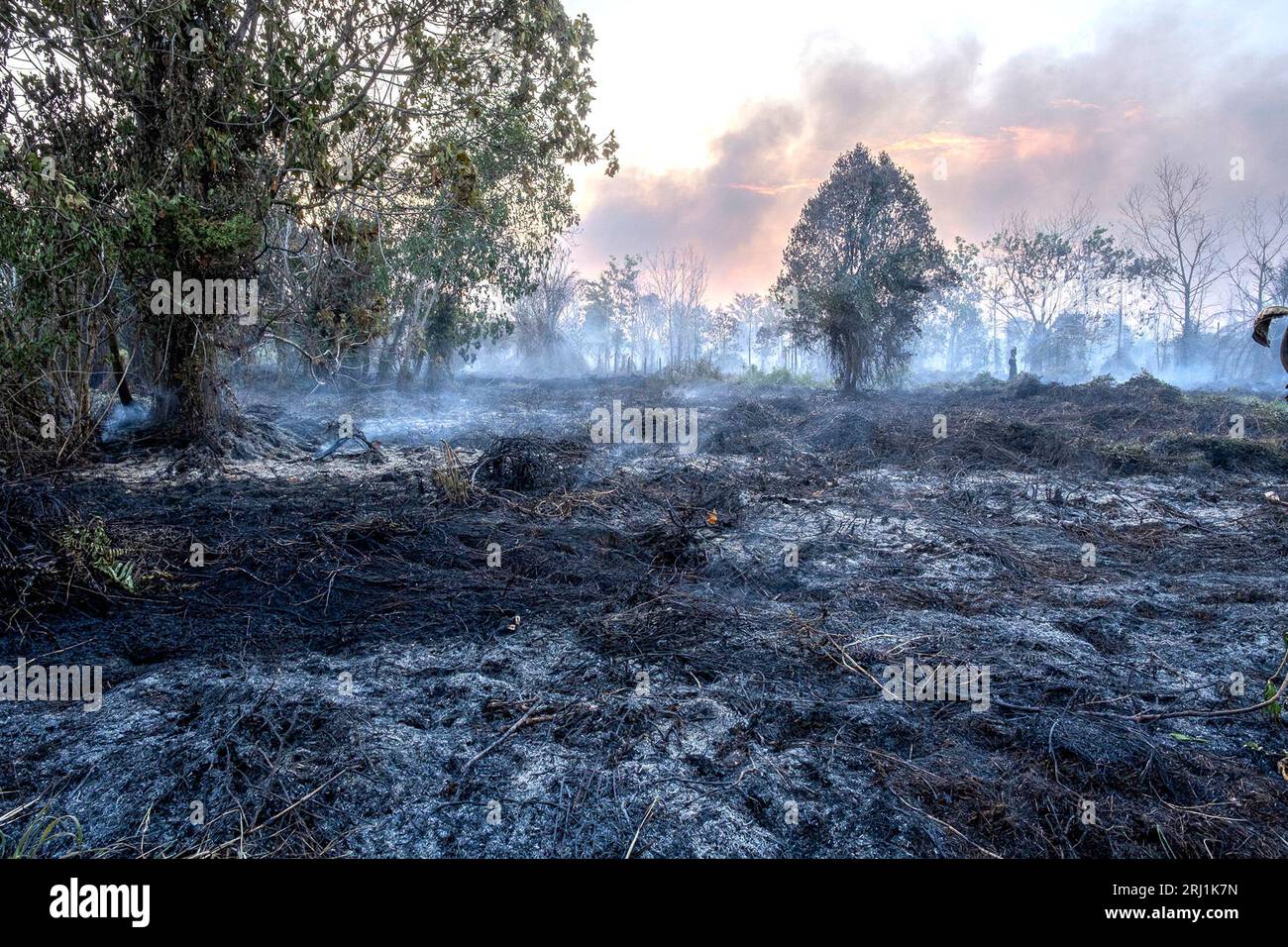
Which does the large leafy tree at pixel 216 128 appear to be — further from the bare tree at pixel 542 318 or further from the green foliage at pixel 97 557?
the bare tree at pixel 542 318

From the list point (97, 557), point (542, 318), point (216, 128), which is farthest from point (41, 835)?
point (542, 318)

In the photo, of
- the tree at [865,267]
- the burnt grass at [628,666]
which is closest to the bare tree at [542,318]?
the tree at [865,267]

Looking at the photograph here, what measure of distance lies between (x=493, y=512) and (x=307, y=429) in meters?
7.99

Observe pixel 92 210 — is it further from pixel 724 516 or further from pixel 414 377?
pixel 414 377

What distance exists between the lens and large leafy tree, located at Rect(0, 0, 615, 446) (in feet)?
24.0

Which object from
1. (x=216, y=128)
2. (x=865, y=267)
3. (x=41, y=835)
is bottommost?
(x=41, y=835)

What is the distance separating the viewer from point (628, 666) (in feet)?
11.6

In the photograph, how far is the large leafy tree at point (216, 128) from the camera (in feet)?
24.0

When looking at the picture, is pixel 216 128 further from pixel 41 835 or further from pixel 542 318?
pixel 542 318

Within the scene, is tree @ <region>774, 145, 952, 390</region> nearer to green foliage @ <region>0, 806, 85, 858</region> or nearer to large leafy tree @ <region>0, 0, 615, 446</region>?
large leafy tree @ <region>0, 0, 615, 446</region>

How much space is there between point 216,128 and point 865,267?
62.3 feet
